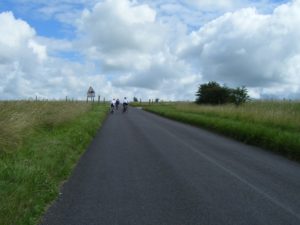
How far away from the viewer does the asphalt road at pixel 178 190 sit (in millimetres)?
7316

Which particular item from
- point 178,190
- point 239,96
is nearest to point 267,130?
point 178,190

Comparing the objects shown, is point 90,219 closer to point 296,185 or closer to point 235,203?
point 235,203

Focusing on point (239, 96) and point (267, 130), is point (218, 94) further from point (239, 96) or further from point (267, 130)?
point (267, 130)

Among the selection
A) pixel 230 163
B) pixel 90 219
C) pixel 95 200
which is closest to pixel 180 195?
pixel 95 200

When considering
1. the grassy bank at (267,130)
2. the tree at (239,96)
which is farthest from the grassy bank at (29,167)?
the tree at (239,96)

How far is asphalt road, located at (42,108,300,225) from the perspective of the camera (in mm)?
7316

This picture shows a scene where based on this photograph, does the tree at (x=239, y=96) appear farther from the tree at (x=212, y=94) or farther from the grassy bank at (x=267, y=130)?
the grassy bank at (x=267, y=130)

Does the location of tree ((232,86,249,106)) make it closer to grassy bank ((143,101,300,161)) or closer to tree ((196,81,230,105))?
tree ((196,81,230,105))

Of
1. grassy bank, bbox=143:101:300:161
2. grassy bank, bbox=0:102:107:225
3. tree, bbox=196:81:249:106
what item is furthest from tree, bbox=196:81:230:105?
grassy bank, bbox=0:102:107:225

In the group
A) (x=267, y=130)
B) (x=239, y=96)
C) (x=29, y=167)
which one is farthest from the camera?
(x=239, y=96)

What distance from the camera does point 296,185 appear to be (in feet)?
34.2

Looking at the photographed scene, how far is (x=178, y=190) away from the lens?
934 cm

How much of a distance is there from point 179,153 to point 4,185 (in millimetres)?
8603

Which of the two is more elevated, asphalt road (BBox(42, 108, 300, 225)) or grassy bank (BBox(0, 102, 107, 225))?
grassy bank (BBox(0, 102, 107, 225))
